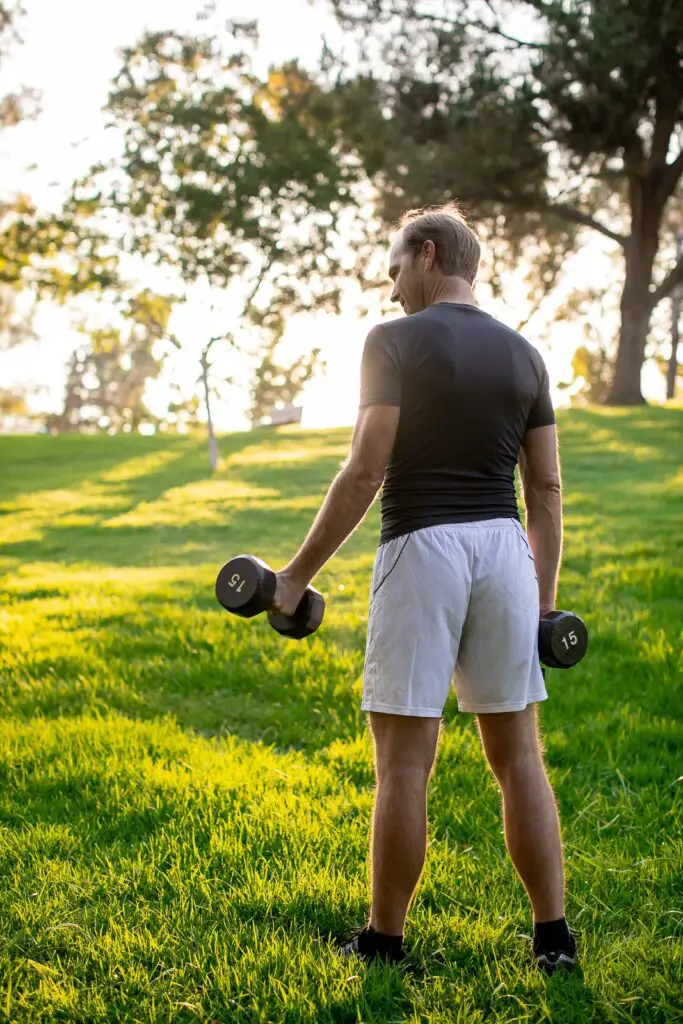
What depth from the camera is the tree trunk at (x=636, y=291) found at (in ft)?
91.8

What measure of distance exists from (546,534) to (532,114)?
2351 cm

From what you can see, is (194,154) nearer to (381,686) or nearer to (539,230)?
(539,230)

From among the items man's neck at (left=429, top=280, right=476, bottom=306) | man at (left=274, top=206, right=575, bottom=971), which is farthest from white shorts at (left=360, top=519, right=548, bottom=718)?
man's neck at (left=429, top=280, right=476, bottom=306)

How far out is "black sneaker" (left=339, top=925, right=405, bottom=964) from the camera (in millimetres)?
3156

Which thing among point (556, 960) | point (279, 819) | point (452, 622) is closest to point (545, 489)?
point (452, 622)

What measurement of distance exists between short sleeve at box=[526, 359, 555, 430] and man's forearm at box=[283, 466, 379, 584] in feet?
1.90

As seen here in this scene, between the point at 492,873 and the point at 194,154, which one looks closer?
the point at 492,873

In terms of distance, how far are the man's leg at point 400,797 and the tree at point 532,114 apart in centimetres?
2286

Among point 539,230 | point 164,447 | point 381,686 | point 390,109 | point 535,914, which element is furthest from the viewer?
point 539,230

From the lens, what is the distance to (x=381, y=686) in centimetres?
295

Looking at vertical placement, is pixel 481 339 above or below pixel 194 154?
below

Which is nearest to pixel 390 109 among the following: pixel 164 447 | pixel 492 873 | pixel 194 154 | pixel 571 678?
pixel 194 154

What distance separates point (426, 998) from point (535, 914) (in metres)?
0.42

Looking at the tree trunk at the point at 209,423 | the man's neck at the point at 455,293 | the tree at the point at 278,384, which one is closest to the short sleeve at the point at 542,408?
the man's neck at the point at 455,293
